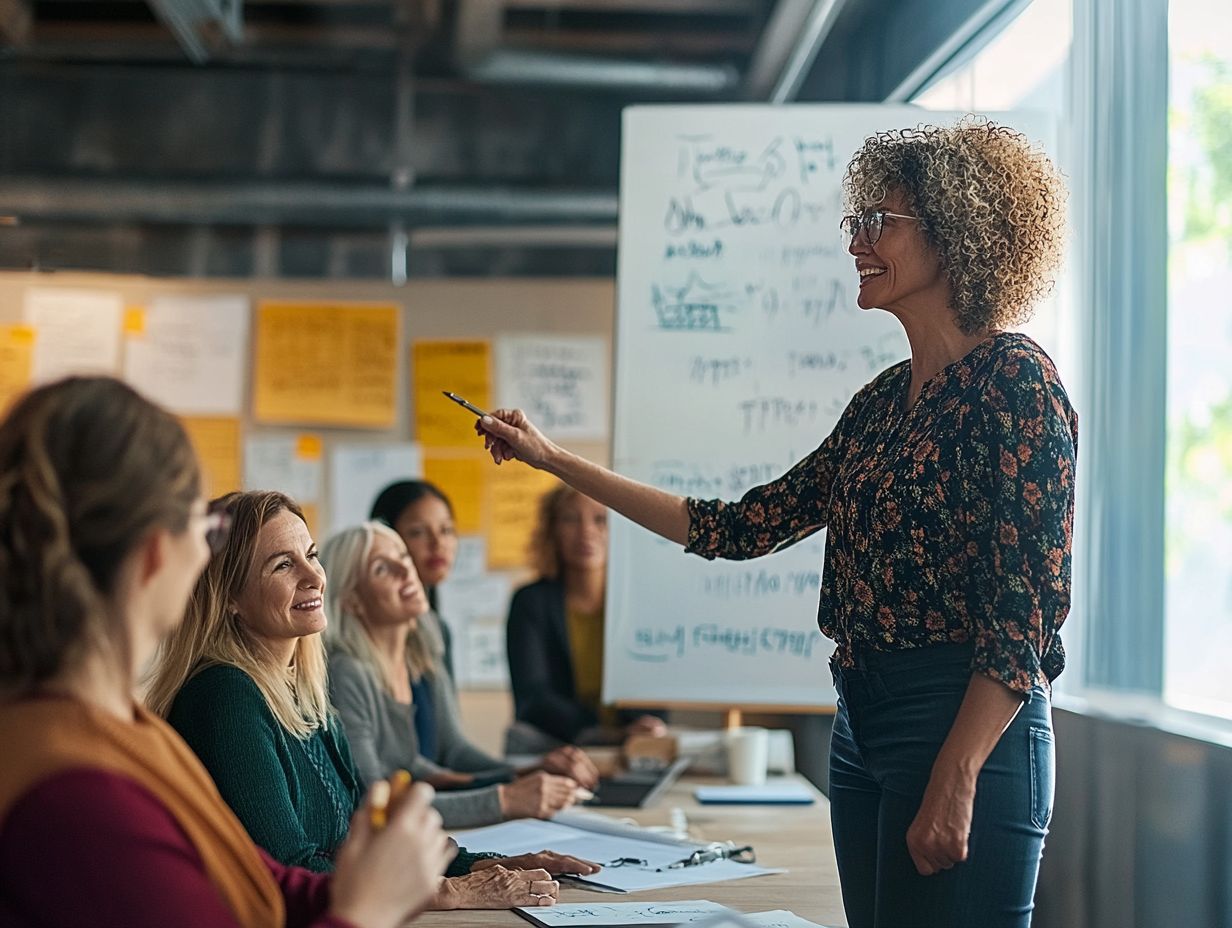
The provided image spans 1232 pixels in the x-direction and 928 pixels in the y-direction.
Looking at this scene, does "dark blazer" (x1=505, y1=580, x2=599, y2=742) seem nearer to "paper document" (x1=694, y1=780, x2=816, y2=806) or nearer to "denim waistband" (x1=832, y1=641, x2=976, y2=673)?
"paper document" (x1=694, y1=780, x2=816, y2=806)

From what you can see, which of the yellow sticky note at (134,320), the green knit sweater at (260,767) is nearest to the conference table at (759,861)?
the green knit sweater at (260,767)

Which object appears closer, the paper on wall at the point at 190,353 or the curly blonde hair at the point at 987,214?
the curly blonde hair at the point at 987,214

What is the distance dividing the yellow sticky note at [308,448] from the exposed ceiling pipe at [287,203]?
778mm

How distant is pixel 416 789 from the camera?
3.53 ft

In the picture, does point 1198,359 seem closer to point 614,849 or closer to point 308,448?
point 614,849

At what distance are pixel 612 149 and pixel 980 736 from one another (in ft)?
12.9

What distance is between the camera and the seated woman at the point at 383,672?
2410 mm

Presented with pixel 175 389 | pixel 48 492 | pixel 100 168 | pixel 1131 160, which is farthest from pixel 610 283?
pixel 48 492

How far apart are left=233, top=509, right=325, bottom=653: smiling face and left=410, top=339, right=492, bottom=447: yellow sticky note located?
2870 millimetres

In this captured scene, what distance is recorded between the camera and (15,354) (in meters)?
4.71

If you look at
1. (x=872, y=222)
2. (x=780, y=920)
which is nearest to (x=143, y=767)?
(x=780, y=920)

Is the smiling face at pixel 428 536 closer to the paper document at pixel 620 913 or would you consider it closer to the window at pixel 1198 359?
the paper document at pixel 620 913

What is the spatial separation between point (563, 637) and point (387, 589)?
115 centimetres

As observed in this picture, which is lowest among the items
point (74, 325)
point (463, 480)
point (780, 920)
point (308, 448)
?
point (780, 920)
